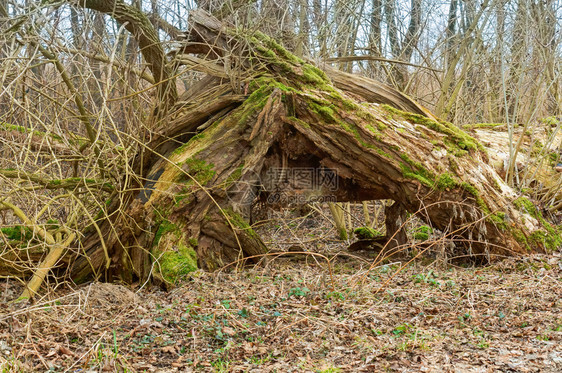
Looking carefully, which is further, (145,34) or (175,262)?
(145,34)

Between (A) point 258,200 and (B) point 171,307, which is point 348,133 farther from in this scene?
(B) point 171,307

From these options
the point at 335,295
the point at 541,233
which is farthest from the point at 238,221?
the point at 541,233

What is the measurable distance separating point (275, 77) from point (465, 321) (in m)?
3.53

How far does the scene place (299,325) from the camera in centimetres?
392

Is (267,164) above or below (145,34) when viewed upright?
below

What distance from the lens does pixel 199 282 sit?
16.5 ft

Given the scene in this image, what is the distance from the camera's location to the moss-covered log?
5504mm

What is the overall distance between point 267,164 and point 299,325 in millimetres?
2583

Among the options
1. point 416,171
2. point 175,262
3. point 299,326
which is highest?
Answer: point 416,171

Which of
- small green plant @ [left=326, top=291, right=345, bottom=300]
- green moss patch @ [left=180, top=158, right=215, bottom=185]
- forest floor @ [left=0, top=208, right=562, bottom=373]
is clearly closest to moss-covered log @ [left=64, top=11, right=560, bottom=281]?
green moss patch @ [left=180, top=158, right=215, bottom=185]

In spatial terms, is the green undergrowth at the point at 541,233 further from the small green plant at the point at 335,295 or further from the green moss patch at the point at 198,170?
the green moss patch at the point at 198,170

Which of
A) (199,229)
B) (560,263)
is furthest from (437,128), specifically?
(199,229)

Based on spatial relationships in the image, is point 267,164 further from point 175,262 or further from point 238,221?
point 175,262

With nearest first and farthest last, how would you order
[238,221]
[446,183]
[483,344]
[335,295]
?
[483,344] < [335,295] < [446,183] < [238,221]
